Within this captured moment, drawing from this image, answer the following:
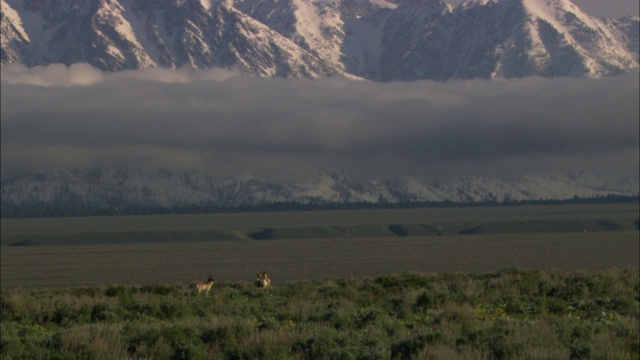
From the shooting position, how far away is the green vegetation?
1556 cm

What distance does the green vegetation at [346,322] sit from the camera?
15.6 meters

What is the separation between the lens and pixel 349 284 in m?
33.6

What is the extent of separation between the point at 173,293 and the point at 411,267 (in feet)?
120

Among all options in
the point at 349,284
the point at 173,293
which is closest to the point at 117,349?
the point at 173,293

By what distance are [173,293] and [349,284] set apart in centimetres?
556

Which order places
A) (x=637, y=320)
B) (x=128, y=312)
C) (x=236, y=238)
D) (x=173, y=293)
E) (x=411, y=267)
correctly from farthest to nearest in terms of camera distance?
(x=236, y=238), (x=411, y=267), (x=173, y=293), (x=128, y=312), (x=637, y=320)

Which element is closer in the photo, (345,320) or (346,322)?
(346,322)

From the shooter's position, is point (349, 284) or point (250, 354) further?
point (349, 284)

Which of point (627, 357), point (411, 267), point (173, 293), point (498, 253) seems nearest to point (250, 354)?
point (627, 357)

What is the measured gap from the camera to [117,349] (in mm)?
15492

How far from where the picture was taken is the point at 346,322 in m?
20.1

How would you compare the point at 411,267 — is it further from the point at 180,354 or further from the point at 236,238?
the point at 236,238

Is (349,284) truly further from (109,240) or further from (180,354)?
(109,240)

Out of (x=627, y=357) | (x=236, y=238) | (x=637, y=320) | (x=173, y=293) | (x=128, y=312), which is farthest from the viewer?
(x=236, y=238)
